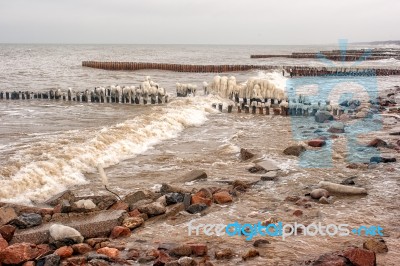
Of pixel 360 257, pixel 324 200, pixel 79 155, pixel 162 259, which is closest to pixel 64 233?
pixel 162 259

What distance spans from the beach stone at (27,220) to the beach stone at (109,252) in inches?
60.2

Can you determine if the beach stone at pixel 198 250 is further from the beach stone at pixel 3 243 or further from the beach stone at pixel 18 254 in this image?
the beach stone at pixel 3 243

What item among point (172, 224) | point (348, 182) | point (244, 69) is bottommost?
point (172, 224)

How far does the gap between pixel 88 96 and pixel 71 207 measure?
63.5 feet

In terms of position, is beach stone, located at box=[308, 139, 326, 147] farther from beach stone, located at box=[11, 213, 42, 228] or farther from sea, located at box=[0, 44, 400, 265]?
beach stone, located at box=[11, 213, 42, 228]

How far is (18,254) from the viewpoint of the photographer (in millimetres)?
5293

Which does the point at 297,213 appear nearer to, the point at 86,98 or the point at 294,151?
the point at 294,151

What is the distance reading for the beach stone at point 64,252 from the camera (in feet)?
17.8

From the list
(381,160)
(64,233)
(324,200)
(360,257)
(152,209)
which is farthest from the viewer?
(381,160)

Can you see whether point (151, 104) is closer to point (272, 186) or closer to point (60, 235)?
point (272, 186)

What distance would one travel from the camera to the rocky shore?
5277 mm

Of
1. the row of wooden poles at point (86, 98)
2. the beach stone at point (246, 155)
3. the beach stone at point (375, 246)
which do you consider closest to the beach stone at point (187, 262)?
the beach stone at point (375, 246)

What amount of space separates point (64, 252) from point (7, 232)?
1.08 meters

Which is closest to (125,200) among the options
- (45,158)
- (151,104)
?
(45,158)
